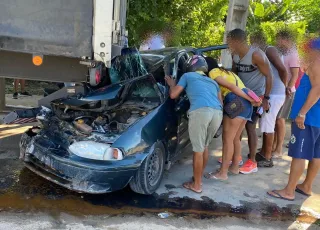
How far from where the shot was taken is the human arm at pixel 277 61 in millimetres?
5363

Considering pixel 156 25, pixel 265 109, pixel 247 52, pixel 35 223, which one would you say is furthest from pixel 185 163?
pixel 156 25

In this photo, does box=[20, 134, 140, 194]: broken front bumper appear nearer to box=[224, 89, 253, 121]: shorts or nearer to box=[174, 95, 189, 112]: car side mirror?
box=[174, 95, 189, 112]: car side mirror

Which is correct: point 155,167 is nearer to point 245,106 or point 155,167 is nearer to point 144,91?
point 144,91

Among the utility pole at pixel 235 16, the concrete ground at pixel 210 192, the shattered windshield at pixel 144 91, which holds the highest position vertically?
the utility pole at pixel 235 16

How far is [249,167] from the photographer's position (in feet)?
17.7

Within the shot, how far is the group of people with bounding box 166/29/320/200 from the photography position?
430 centimetres

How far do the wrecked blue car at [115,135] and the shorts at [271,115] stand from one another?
1276 millimetres

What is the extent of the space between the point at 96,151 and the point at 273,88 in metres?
2.95

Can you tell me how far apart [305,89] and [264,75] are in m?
0.88

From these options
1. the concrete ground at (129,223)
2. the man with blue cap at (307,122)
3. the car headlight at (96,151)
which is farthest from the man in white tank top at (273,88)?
the car headlight at (96,151)

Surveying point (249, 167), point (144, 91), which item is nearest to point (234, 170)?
point (249, 167)

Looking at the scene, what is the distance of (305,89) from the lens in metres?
4.28

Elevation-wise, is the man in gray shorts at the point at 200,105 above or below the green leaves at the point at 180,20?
below

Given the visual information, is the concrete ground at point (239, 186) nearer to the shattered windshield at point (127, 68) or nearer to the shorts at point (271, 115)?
the shorts at point (271, 115)
